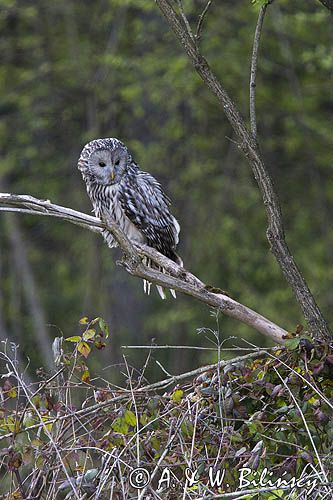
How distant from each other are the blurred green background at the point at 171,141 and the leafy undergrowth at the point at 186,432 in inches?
236

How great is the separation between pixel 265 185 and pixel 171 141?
255 inches

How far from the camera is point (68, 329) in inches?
436

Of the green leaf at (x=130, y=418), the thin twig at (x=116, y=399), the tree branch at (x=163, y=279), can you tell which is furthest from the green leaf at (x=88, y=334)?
the tree branch at (x=163, y=279)

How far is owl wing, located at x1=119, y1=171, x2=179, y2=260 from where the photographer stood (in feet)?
19.8

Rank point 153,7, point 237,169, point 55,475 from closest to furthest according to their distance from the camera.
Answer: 1. point 55,475
2. point 153,7
3. point 237,169

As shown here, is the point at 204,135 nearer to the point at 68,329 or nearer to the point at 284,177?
the point at 284,177

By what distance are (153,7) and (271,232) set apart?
6.03 metres

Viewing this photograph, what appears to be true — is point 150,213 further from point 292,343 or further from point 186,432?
point 186,432

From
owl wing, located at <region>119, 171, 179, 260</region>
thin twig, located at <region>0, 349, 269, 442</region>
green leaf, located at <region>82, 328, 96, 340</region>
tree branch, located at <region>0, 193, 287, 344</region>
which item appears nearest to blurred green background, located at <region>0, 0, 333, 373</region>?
owl wing, located at <region>119, 171, 179, 260</region>

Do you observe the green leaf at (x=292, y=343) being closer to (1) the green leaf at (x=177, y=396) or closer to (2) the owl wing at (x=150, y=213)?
(1) the green leaf at (x=177, y=396)

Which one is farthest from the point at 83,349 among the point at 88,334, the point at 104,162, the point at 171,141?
the point at 171,141

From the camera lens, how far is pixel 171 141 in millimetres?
10266

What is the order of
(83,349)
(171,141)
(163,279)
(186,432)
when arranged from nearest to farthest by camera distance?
(186,432)
(83,349)
(163,279)
(171,141)

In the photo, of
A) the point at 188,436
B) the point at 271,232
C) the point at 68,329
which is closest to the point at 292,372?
the point at 188,436
